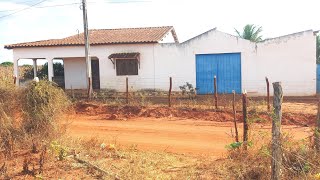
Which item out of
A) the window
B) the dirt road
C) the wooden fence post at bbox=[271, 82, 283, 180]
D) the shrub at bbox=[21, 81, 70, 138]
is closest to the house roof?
the window

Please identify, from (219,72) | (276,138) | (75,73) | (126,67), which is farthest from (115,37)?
(276,138)

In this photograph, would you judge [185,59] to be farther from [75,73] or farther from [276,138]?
[276,138]

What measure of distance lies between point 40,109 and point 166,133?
441cm

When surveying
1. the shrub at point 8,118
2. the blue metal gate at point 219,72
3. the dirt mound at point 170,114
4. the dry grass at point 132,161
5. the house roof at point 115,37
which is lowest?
the dry grass at point 132,161

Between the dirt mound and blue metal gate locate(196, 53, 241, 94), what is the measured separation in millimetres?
6038

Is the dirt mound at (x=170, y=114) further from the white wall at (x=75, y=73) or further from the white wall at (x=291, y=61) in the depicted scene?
the white wall at (x=75, y=73)

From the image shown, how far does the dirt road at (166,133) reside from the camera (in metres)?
9.64

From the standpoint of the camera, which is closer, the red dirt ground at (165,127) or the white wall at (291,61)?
the red dirt ground at (165,127)

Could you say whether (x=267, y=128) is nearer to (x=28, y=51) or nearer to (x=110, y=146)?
(x=110, y=146)

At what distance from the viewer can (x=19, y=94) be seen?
855 centimetres

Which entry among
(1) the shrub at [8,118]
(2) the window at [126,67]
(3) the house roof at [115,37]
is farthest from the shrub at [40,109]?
(2) the window at [126,67]

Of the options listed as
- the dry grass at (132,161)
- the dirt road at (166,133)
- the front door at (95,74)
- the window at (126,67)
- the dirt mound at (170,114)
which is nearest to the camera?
the dry grass at (132,161)

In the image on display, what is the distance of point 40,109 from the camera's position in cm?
825

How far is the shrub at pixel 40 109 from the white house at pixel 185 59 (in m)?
13.1
